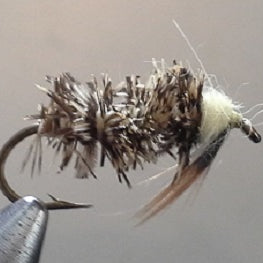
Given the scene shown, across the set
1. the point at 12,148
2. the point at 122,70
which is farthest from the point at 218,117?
the point at 122,70

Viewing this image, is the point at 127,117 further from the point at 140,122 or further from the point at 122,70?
the point at 122,70

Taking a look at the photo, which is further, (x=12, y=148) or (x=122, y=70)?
(x=122, y=70)

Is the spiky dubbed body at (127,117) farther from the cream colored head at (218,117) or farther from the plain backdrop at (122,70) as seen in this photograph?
the plain backdrop at (122,70)

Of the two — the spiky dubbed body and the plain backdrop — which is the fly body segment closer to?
the spiky dubbed body

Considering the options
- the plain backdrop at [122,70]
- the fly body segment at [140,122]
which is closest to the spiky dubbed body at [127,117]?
the fly body segment at [140,122]

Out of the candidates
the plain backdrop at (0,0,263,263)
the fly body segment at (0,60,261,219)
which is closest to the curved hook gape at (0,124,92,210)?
the fly body segment at (0,60,261,219)

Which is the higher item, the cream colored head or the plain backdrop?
the cream colored head
